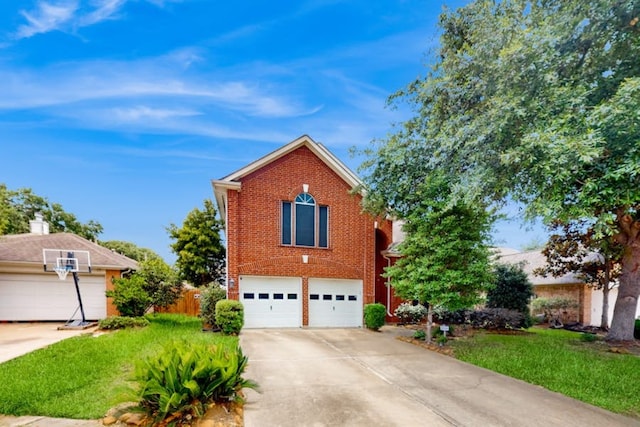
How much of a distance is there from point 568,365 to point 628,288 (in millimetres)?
5982

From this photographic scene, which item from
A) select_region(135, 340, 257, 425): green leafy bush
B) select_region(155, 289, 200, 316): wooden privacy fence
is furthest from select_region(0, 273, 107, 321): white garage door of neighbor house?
select_region(135, 340, 257, 425): green leafy bush

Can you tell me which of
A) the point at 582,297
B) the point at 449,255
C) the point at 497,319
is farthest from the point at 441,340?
the point at 582,297

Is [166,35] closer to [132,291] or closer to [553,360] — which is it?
[132,291]

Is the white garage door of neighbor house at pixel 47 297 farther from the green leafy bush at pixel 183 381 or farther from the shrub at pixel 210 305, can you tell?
the green leafy bush at pixel 183 381

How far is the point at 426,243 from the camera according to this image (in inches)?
397

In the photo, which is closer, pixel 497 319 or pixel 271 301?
pixel 497 319

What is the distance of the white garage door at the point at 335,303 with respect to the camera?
47.2 feet

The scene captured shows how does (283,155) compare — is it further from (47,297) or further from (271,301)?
(47,297)

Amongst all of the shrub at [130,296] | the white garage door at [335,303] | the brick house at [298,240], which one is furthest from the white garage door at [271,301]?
the shrub at [130,296]

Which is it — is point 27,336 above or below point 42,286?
below

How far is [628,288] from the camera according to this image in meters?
A: 11.4

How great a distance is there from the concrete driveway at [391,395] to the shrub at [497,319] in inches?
241

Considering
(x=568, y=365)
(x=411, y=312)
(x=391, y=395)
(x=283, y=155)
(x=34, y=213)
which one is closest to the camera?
(x=391, y=395)

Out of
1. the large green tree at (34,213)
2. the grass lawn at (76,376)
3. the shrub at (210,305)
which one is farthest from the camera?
the large green tree at (34,213)
